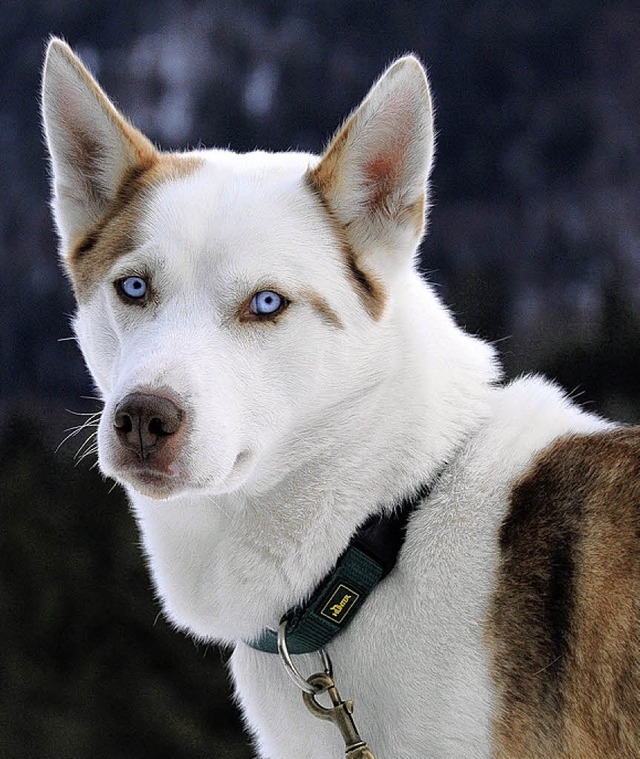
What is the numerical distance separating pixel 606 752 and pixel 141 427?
→ 0.96 meters

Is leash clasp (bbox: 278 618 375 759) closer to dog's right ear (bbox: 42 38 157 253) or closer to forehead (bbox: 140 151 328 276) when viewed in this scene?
forehead (bbox: 140 151 328 276)

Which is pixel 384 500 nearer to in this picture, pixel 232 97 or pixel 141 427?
pixel 141 427

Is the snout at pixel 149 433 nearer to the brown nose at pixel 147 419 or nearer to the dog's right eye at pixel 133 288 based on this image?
the brown nose at pixel 147 419

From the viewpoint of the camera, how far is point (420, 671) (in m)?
1.65

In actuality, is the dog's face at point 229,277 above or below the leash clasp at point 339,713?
above

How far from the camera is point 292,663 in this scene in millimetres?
1681

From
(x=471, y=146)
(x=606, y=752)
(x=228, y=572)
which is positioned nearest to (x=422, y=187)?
(x=228, y=572)

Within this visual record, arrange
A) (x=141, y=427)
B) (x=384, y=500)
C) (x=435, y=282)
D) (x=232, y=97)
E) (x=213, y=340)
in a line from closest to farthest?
(x=141, y=427)
(x=213, y=340)
(x=384, y=500)
(x=435, y=282)
(x=232, y=97)

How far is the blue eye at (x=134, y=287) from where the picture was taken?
174 cm

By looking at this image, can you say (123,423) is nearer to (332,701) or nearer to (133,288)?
(133,288)

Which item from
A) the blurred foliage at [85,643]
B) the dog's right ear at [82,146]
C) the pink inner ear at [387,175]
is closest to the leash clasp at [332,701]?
the pink inner ear at [387,175]

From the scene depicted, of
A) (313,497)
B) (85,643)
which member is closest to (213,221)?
(313,497)

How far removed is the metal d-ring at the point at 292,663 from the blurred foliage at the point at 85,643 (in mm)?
2489

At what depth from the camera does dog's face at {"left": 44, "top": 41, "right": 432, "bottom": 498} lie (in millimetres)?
1595
